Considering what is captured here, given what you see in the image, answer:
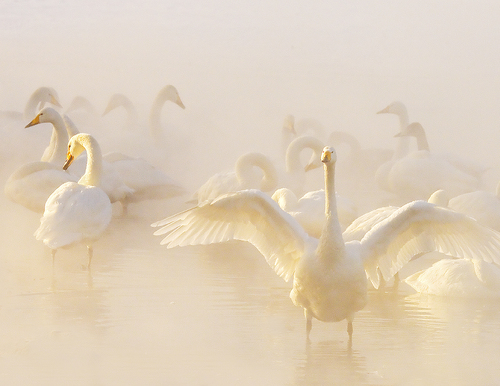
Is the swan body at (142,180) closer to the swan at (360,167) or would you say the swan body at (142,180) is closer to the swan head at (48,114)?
the swan head at (48,114)

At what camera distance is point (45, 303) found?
245 inches

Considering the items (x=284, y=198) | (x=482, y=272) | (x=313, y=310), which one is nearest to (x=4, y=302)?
(x=313, y=310)

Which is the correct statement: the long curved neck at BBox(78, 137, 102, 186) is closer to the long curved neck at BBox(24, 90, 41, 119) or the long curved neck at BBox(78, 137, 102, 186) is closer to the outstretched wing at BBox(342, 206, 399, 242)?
the outstretched wing at BBox(342, 206, 399, 242)

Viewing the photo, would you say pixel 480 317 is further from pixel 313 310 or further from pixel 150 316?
pixel 150 316

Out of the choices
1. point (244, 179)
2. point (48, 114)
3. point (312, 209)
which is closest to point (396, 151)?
point (244, 179)

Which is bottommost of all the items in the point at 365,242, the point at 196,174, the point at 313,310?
the point at 196,174

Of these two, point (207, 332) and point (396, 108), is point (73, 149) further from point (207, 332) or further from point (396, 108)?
point (396, 108)

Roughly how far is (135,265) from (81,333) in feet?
7.58

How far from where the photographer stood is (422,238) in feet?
18.4

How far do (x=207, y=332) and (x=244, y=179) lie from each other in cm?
439

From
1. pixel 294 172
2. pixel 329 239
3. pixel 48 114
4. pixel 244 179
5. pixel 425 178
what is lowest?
pixel 425 178

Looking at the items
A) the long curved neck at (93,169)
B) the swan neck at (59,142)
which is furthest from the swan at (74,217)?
the swan neck at (59,142)

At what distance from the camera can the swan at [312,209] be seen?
7.95 metres

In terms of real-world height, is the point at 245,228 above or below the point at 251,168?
above
